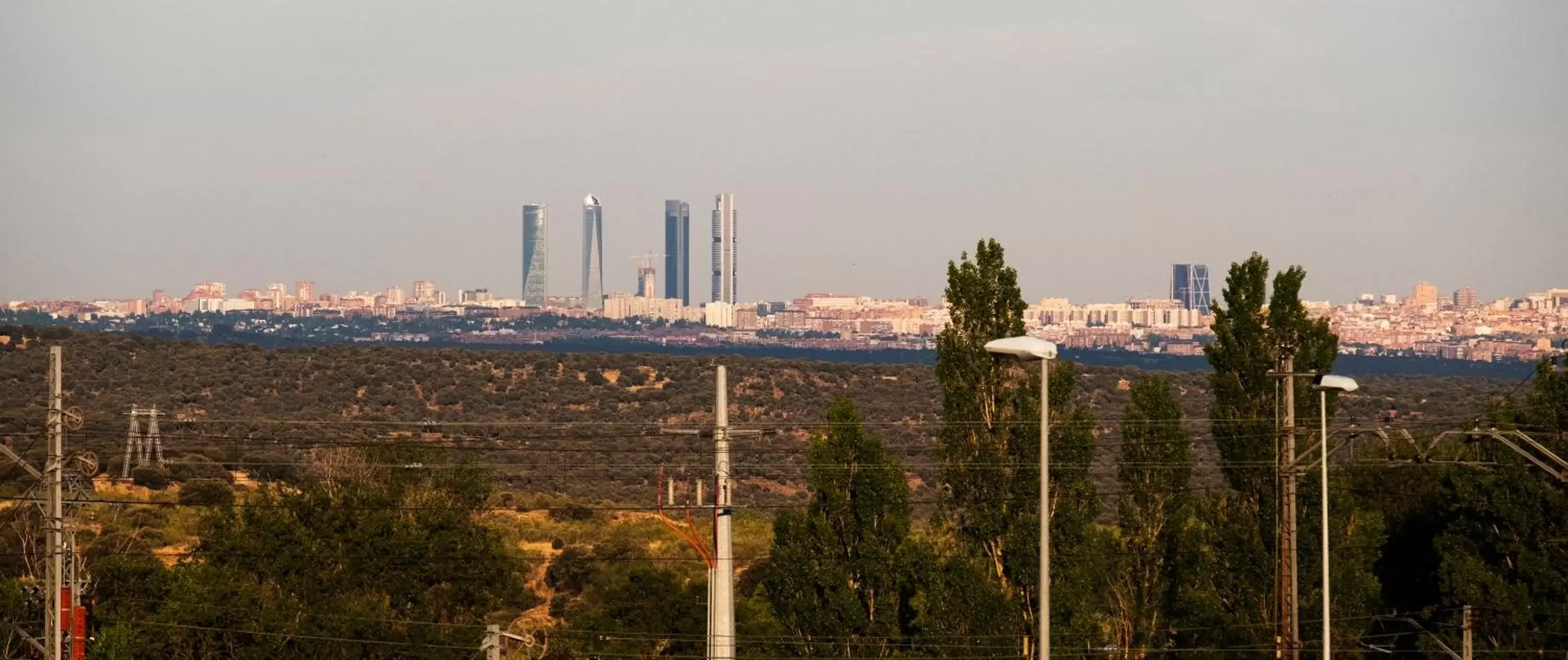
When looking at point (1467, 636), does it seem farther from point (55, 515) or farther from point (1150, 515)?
point (55, 515)

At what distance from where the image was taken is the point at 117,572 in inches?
1328

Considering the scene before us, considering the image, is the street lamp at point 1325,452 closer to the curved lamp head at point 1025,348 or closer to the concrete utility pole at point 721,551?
the curved lamp head at point 1025,348

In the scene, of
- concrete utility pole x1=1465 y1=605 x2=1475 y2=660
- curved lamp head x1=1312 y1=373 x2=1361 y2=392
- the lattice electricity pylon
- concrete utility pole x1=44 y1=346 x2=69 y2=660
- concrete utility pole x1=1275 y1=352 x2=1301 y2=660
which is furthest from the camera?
the lattice electricity pylon

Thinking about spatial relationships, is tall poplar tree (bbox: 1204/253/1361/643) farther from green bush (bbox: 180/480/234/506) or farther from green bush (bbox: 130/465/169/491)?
green bush (bbox: 130/465/169/491)

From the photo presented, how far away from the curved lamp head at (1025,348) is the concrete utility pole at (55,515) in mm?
12419

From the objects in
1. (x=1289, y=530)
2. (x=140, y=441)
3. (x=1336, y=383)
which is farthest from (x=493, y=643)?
(x=140, y=441)

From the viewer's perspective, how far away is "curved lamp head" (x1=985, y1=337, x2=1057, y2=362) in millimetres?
17938

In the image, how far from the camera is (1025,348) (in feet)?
59.1

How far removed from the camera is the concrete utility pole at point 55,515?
75.3ft

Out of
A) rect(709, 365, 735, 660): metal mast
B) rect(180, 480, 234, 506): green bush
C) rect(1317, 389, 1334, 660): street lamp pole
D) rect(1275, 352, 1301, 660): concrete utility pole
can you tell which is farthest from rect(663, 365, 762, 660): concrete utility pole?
rect(180, 480, 234, 506): green bush

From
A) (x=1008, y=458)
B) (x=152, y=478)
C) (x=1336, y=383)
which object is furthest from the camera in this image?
(x=152, y=478)

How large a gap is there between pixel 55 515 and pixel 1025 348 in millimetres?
13084

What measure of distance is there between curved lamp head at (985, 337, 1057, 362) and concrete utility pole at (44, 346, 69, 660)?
12419 mm

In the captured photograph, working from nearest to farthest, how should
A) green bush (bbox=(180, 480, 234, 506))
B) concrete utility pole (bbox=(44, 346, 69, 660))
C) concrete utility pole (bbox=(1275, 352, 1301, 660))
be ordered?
concrete utility pole (bbox=(44, 346, 69, 660)) → concrete utility pole (bbox=(1275, 352, 1301, 660)) → green bush (bbox=(180, 480, 234, 506))
